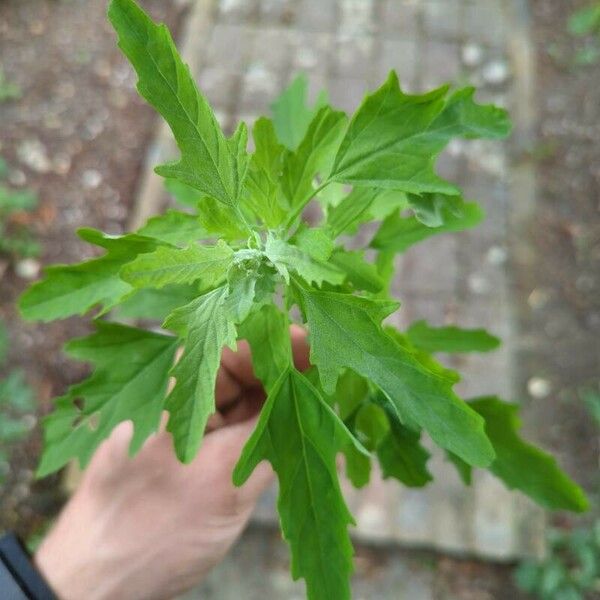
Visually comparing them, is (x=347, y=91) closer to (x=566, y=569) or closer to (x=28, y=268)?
(x=28, y=268)

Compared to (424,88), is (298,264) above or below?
below

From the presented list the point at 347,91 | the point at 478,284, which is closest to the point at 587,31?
the point at 347,91

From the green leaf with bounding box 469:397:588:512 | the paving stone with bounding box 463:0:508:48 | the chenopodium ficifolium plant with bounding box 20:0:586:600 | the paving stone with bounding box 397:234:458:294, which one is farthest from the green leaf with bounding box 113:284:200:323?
the paving stone with bounding box 463:0:508:48

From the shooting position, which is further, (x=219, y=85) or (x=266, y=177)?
(x=219, y=85)

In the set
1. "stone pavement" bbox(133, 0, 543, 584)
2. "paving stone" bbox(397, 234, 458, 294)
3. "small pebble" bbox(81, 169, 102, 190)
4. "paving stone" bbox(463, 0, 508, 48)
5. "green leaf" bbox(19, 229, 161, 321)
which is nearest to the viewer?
"green leaf" bbox(19, 229, 161, 321)

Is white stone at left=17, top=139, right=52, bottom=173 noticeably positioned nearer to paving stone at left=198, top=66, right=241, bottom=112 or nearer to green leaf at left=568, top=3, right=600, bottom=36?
paving stone at left=198, top=66, right=241, bottom=112
